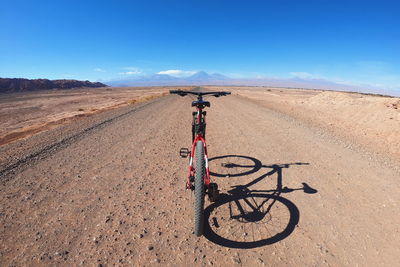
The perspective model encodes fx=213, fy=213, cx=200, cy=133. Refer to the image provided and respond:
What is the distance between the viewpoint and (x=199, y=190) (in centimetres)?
338

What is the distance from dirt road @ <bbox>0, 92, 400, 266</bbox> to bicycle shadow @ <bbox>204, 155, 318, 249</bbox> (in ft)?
0.07

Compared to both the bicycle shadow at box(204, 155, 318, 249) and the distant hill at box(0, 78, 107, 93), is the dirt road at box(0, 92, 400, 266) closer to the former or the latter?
the bicycle shadow at box(204, 155, 318, 249)

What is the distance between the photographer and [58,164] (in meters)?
6.98

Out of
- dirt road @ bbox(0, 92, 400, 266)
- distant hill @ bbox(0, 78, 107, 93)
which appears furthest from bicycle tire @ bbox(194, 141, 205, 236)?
distant hill @ bbox(0, 78, 107, 93)

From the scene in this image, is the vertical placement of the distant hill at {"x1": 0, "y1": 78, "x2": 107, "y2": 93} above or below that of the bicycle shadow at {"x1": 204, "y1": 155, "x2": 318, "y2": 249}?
above

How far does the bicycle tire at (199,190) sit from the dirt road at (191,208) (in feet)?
1.07

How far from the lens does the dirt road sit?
11.2 feet

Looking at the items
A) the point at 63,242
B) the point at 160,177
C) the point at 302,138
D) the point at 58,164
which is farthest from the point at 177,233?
the point at 302,138

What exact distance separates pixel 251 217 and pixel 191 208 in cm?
126

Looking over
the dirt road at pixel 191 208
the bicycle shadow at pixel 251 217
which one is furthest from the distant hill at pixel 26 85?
the bicycle shadow at pixel 251 217

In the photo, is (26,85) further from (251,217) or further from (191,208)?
(251,217)

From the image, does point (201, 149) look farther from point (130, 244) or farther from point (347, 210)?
point (347, 210)

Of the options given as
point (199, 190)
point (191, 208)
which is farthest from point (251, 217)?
point (199, 190)

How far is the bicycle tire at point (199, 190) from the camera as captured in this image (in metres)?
3.38
